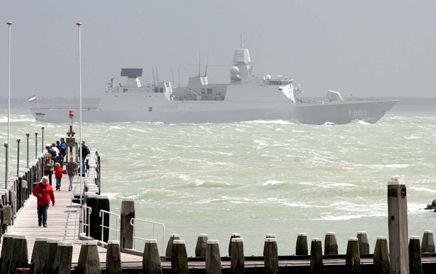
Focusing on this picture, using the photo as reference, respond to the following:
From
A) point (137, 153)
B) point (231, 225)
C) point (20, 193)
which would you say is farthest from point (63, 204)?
point (137, 153)

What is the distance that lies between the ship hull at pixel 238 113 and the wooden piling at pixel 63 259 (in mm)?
82343

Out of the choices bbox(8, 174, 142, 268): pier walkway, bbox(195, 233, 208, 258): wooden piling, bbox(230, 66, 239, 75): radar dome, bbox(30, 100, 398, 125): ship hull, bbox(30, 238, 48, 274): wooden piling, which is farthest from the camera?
bbox(230, 66, 239, 75): radar dome

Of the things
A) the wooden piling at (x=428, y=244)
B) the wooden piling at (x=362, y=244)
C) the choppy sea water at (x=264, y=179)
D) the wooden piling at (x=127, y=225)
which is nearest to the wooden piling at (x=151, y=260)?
the wooden piling at (x=127, y=225)

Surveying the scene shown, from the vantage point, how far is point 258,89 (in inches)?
3627

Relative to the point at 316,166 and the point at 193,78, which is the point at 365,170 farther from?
the point at 193,78

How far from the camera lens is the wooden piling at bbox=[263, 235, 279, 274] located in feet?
32.4

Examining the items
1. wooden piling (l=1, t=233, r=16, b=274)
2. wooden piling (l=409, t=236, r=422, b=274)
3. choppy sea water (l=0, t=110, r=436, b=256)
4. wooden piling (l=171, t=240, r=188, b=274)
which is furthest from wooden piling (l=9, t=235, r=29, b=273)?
choppy sea water (l=0, t=110, r=436, b=256)

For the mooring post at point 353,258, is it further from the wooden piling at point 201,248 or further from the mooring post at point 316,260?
the wooden piling at point 201,248

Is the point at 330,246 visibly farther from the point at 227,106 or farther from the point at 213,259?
the point at 227,106

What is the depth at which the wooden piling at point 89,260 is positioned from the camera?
9.24 metres

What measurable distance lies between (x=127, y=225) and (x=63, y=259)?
7.77ft

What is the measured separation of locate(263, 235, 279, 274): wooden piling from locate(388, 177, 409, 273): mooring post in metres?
1.50

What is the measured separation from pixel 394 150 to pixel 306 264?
51051mm

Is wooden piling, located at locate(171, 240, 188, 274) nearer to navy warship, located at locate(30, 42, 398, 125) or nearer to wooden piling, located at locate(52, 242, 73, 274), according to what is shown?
wooden piling, located at locate(52, 242, 73, 274)
